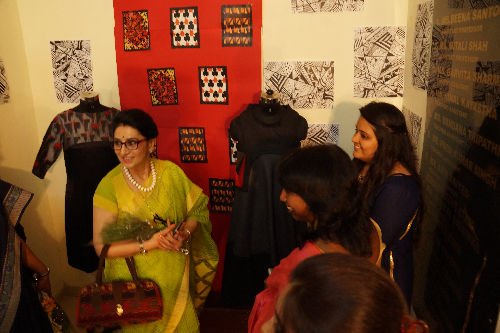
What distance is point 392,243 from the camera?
1.79 meters

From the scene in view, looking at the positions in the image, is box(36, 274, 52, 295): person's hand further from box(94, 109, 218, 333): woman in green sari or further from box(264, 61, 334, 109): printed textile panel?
box(264, 61, 334, 109): printed textile panel

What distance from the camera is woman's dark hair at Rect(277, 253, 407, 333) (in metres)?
0.77

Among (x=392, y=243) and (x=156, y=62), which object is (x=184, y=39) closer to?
(x=156, y=62)

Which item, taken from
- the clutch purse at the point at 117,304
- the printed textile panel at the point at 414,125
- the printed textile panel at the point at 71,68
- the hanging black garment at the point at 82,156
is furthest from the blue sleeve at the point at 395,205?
the printed textile panel at the point at 71,68

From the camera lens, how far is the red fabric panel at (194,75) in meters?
2.87

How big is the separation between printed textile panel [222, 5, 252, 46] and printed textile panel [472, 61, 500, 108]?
1626mm

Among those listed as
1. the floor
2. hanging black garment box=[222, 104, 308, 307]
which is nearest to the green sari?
hanging black garment box=[222, 104, 308, 307]

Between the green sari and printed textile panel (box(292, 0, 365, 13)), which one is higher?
printed textile panel (box(292, 0, 365, 13))

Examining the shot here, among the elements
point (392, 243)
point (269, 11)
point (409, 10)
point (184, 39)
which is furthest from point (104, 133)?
point (409, 10)

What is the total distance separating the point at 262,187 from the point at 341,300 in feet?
5.90

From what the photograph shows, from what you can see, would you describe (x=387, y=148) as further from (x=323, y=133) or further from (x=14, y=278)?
(x=14, y=278)

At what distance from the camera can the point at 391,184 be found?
174cm

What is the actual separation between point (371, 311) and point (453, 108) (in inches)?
51.9

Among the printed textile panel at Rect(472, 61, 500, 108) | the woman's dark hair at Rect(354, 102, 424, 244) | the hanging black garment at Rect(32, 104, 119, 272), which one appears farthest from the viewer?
the hanging black garment at Rect(32, 104, 119, 272)
